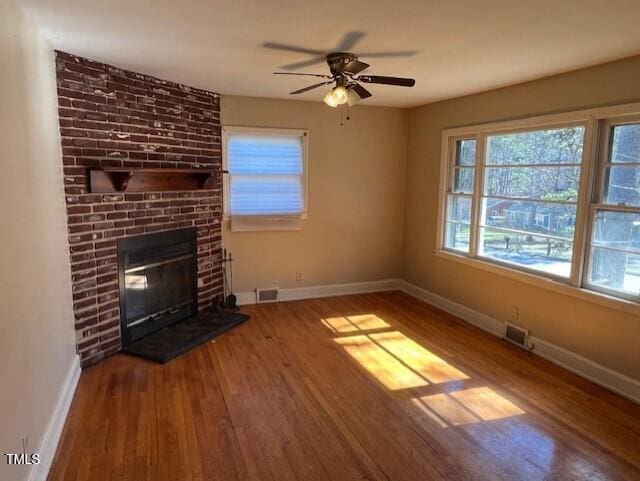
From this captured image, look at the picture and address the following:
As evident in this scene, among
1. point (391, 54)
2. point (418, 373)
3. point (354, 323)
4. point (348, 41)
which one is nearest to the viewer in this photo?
point (348, 41)

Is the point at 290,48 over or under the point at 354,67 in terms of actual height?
over

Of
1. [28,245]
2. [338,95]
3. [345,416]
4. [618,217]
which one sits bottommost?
[345,416]

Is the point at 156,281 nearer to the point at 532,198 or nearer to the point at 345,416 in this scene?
the point at 345,416

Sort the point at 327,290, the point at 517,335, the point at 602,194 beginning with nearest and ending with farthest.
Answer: the point at 602,194, the point at 517,335, the point at 327,290

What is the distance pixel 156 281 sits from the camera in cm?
409

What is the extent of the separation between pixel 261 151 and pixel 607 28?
136 inches

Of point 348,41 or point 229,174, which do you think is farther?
point 229,174

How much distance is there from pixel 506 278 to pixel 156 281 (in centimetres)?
345

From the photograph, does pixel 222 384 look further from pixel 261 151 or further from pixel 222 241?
pixel 261 151

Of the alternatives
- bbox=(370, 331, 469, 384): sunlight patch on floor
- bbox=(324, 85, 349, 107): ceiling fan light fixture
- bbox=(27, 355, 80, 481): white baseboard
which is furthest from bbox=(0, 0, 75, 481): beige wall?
bbox=(370, 331, 469, 384): sunlight patch on floor

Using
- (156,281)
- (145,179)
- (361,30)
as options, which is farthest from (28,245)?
(361,30)

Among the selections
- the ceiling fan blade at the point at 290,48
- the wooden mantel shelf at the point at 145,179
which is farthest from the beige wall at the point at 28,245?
the ceiling fan blade at the point at 290,48

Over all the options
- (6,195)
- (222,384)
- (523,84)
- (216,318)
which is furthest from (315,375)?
(523,84)

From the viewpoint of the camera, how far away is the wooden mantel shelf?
3395 millimetres
